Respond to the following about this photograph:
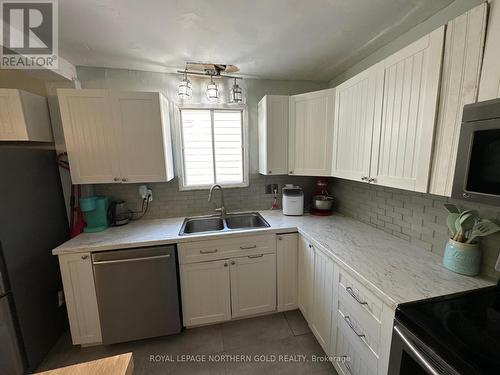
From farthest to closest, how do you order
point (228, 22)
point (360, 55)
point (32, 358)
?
point (360, 55), point (32, 358), point (228, 22)

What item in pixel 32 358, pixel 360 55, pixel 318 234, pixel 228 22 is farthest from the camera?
pixel 360 55

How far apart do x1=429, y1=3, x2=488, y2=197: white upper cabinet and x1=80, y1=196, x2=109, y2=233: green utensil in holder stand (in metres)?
2.50

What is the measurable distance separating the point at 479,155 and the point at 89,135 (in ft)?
8.34

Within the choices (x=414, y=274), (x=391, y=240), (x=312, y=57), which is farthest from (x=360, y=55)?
(x=414, y=274)

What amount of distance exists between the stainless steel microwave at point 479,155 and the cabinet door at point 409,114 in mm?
Answer: 223

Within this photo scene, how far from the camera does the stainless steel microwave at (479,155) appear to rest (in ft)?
2.52

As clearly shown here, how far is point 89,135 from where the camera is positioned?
5.91 feet

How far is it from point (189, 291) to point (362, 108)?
2.08 m

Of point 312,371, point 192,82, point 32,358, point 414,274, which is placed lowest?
point 312,371

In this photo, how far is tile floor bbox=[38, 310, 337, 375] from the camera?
5.11 feet

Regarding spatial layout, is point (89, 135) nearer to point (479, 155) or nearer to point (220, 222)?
point (220, 222)

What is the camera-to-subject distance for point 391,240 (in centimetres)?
160

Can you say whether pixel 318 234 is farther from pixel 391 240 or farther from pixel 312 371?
pixel 312 371

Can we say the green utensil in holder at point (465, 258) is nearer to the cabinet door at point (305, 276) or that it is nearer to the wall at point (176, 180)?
the cabinet door at point (305, 276)
